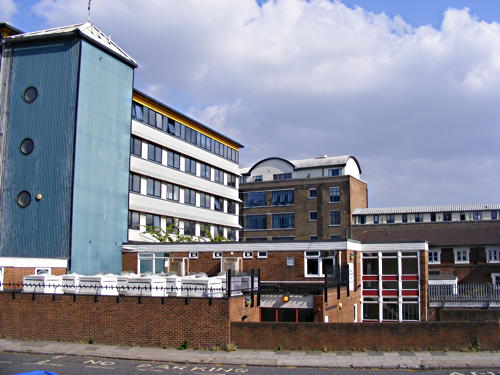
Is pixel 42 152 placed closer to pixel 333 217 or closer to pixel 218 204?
pixel 218 204

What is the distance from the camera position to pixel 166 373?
19.0 meters

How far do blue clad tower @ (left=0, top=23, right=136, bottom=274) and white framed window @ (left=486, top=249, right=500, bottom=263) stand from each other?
4226cm

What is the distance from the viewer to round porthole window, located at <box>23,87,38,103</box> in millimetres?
36438

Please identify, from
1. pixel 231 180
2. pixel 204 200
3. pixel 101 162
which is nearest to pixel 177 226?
pixel 204 200

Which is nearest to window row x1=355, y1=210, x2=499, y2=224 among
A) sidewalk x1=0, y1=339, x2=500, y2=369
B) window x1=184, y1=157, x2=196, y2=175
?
window x1=184, y1=157, x2=196, y2=175

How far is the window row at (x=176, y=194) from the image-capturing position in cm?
4294

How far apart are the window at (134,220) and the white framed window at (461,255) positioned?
122 feet

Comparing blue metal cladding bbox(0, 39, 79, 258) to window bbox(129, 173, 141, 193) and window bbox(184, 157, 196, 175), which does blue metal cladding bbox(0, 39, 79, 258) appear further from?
window bbox(184, 157, 196, 175)

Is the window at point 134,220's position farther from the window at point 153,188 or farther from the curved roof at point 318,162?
the curved roof at point 318,162

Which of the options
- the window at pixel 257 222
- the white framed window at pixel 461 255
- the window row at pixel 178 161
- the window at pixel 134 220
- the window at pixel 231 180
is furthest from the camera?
the window at pixel 257 222

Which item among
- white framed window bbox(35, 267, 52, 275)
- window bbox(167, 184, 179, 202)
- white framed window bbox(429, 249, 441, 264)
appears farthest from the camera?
white framed window bbox(429, 249, 441, 264)

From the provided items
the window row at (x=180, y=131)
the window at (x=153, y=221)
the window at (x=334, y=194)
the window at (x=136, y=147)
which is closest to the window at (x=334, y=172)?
the window at (x=334, y=194)

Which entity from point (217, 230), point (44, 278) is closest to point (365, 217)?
point (217, 230)

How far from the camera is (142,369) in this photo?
64.5ft
